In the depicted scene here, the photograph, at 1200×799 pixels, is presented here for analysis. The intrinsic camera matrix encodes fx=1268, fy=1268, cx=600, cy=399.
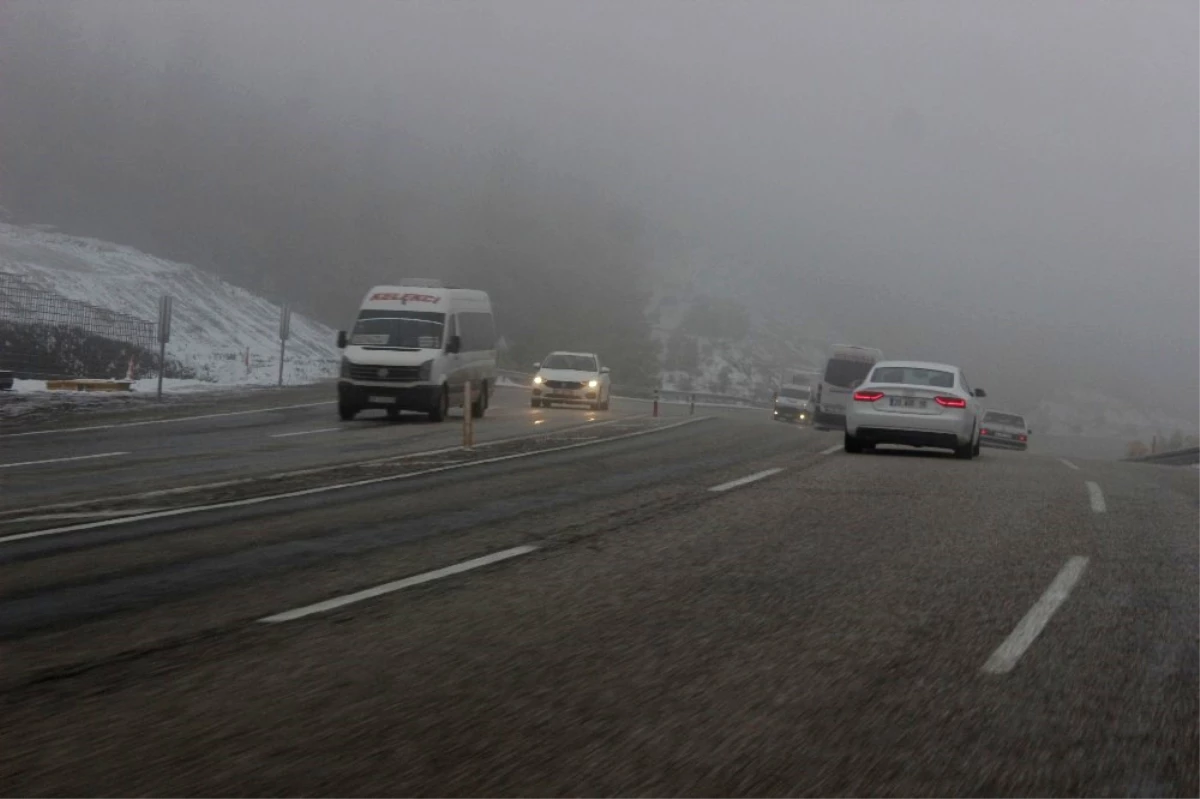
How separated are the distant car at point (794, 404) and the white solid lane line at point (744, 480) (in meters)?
35.3

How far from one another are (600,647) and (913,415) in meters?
13.6

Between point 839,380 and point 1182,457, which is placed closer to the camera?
point 1182,457

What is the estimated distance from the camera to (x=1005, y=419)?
133 feet

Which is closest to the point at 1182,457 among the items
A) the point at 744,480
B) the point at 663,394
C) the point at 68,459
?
the point at 744,480

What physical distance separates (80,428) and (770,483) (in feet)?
44.8

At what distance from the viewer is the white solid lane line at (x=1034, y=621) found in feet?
18.4

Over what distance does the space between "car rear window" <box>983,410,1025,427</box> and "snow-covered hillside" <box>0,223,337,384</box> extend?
990 inches

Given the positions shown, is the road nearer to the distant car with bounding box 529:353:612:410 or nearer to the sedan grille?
the sedan grille

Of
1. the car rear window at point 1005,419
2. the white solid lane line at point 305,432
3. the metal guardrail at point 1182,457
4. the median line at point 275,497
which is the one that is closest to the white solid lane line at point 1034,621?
the median line at point 275,497

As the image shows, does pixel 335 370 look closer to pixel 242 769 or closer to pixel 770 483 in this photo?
pixel 770 483

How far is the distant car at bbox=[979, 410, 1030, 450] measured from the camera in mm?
40250

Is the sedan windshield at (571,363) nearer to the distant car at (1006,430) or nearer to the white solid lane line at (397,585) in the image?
the distant car at (1006,430)

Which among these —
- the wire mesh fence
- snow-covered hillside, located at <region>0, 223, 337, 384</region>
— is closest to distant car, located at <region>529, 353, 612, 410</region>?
the wire mesh fence

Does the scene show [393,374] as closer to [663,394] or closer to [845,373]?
[845,373]
